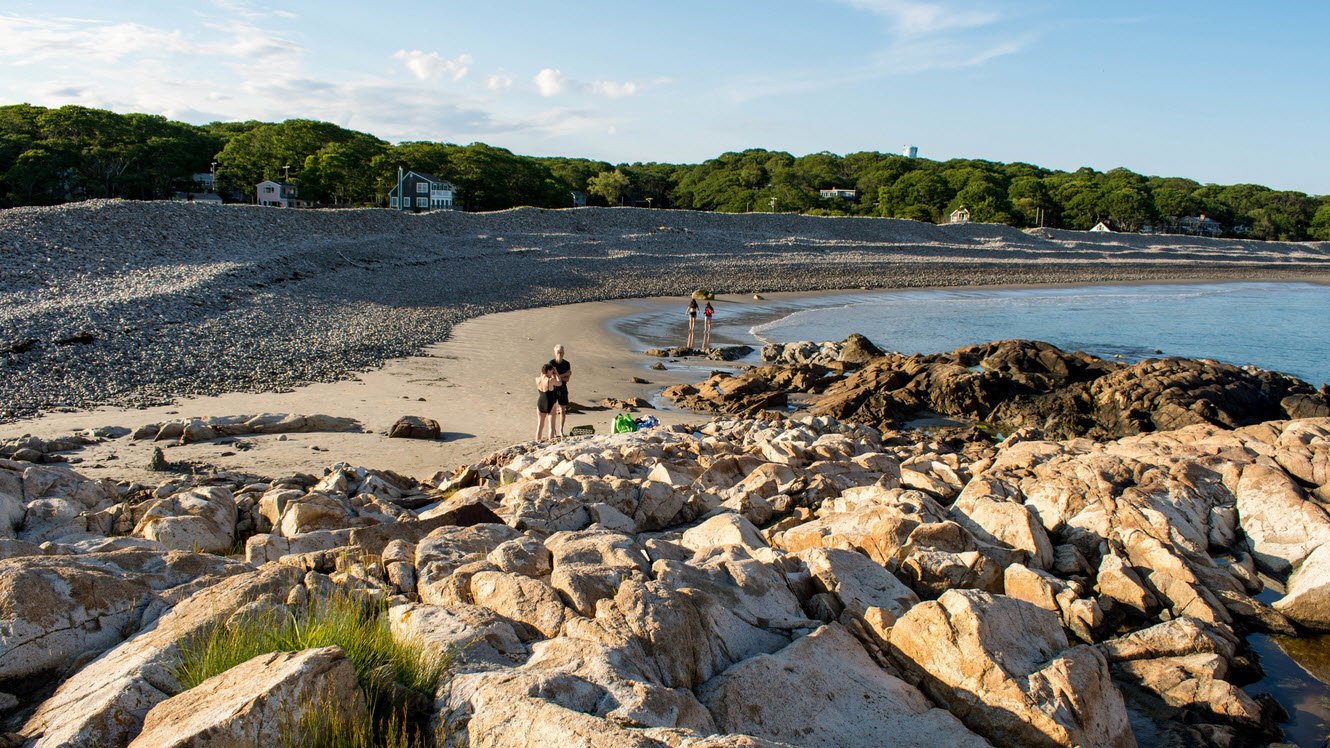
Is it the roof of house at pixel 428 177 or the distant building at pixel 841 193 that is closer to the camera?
the roof of house at pixel 428 177

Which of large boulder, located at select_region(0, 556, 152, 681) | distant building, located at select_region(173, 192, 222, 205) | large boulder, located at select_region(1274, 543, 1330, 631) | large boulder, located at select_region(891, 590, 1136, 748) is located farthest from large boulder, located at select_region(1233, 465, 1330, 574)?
distant building, located at select_region(173, 192, 222, 205)

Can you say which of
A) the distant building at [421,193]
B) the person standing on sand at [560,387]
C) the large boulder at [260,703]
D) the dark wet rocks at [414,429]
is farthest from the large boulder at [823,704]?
the distant building at [421,193]

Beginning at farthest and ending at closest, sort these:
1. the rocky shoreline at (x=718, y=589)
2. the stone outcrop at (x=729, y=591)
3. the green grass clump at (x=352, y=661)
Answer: the stone outcrop at (x=729, y=591), the rocky shoreline at (x=718, y=589), the green grass clump at (x=352, y=661)

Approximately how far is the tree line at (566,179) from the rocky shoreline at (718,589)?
54.7 metres

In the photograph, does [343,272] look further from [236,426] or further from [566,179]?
[566,179]

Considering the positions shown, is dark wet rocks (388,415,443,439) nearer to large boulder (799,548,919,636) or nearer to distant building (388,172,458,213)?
large boulder (799,548,919,636)

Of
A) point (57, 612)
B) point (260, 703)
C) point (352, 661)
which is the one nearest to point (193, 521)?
point (57, 612)

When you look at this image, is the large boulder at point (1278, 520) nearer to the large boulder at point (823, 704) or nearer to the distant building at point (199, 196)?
the large boulder at point (823, 704)

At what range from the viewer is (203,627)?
4.40 metres

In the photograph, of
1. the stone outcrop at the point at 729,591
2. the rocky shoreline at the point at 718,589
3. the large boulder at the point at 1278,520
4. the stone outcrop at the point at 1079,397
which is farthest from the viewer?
the stone outcrop at the point at 1079,397

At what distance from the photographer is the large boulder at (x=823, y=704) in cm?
449

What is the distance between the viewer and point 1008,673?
192 inches

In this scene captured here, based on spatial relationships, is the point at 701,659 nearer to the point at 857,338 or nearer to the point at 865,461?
the point at 865,461

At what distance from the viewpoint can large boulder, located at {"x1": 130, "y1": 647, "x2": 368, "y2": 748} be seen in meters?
3.36
